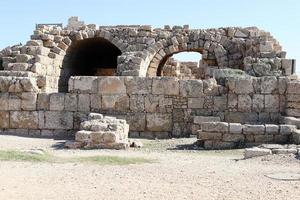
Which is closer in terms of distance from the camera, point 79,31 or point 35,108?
point 35,108

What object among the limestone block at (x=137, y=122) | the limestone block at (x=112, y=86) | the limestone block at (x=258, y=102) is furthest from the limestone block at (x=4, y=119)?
the limestone block at (x=258, y=102)

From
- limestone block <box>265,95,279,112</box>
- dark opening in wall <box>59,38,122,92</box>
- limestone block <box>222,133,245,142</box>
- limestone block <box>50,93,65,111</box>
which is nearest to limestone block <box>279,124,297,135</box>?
limestone block <box>222,133,245,142</box>

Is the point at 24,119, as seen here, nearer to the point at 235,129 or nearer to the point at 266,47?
the point at 235,129

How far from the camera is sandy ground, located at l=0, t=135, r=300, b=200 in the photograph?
18.6ft

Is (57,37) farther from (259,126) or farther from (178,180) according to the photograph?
(178,180)

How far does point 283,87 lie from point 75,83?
5636 millimetres

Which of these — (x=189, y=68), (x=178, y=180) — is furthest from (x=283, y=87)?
(x=189, y=68)

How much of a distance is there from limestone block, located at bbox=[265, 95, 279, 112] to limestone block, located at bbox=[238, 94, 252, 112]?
44 cm

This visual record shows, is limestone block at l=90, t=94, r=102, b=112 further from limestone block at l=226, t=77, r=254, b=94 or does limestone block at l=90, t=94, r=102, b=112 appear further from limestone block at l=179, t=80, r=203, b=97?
limestone block at l=226, t=77, r=254, b=94

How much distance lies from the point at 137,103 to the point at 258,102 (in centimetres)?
324

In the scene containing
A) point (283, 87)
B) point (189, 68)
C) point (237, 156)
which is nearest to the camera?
point (237, 156)

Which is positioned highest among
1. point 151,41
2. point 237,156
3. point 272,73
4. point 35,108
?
point 151,41

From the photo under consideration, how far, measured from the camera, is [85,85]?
1246cm

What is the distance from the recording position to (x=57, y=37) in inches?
717
